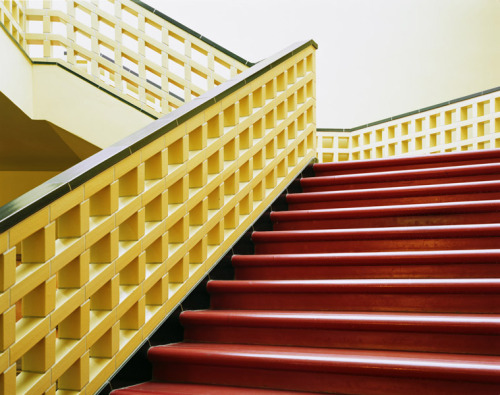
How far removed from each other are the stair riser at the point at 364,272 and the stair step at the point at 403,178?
3.32 ft

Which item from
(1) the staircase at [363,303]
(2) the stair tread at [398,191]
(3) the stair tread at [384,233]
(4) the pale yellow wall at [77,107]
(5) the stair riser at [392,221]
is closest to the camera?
(1) the staircase at [363,303]

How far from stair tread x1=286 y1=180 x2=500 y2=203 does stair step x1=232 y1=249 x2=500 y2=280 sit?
725 mm

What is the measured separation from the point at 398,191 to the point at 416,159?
21.1 inches

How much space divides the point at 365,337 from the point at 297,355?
0.29 meters

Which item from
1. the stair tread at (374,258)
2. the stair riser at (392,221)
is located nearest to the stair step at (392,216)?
the stair riser at (392,221)

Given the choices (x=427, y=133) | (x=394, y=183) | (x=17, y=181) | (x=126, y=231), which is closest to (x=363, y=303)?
(x=126, y=231)

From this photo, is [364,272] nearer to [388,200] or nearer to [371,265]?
[371,265]

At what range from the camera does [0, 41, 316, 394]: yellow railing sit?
171 cm

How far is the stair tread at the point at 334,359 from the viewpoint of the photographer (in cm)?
179

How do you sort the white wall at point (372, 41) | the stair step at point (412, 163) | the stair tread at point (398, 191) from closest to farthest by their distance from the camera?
1. the stair tread at point (398, 191)
2. the stair step at point (412, 163)
3. the white wall at point (372, 41)

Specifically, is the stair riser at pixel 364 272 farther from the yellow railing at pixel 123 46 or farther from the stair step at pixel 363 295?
the yellow railing at pixel 123 46

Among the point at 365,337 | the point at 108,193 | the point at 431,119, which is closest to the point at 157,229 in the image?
the point at 108,193

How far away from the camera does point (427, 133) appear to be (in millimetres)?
6016

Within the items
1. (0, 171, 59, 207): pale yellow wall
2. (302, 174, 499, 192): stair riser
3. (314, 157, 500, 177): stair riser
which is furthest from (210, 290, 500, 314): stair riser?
(0, 171, 59, 207): pale yellow wall
